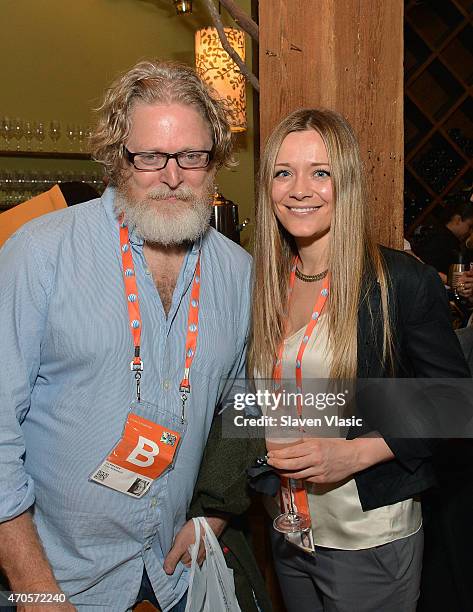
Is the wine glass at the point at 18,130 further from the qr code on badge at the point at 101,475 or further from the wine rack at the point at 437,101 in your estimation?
the qr code on badge at the point at 101,475

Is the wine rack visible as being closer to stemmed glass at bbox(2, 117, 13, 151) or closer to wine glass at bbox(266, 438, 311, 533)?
stemmed glass at bbox(2, 117, 13, 151)

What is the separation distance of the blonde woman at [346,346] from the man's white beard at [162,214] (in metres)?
0.17

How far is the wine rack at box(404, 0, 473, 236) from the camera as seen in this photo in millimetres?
4684

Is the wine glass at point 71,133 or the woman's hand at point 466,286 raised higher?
the wine glass at point 71,133

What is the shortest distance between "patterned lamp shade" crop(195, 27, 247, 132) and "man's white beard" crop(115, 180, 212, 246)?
206 centimetres

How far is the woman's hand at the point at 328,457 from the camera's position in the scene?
1449mm

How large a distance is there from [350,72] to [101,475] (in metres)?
1.05

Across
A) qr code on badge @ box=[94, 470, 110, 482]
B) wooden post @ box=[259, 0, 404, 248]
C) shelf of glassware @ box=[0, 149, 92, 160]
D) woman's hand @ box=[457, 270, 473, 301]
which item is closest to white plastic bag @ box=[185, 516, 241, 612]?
qr code on badge @ box=[94, 470, 110, 482]

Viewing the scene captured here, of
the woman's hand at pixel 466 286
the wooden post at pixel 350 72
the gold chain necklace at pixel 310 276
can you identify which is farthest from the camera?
the woman's hand at pixel 466 286

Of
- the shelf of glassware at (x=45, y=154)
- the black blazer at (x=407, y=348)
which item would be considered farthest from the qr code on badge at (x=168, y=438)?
the shelf of glassware at (x=45, y=154)

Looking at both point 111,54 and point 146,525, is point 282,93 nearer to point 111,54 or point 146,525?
point 146,525

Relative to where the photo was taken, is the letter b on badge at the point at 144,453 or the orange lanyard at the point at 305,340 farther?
the orange lanyard at the point at 305,340

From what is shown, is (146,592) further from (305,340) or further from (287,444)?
(305,340)

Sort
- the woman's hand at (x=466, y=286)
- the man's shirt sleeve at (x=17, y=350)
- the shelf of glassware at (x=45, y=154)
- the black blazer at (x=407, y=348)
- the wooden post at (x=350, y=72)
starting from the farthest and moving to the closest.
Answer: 1. the shelf of glassware at (x=45, y=154)
2. the woman's hand at (x=466, y=286)
3. the wooden post at (x=350, y=72)
4. the black blazer at (x=407, y=348)
5. the man's shirt sleeve at (x=17, y=350)
